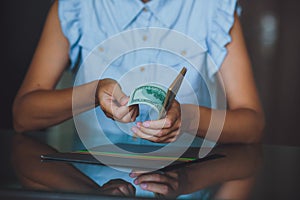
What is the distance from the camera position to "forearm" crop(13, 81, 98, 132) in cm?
128

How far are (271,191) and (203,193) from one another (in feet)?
0.28

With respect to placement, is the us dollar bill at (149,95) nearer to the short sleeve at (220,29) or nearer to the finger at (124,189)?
the finger at (124,189)

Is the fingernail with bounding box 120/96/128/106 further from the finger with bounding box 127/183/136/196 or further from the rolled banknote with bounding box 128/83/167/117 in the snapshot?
the finger with bounding box 127/183/136/196

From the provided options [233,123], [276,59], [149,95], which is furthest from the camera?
[276,59]

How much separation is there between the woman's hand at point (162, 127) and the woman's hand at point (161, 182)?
129 millimetres

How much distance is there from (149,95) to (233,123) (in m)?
0.62

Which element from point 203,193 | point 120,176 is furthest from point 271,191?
point 120,176

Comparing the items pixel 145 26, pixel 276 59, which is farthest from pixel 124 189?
pixel 276 59

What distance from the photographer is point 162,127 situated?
0.84 m

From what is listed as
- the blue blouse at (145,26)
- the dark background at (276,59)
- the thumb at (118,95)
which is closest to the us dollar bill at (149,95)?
the thumb at (118,95)

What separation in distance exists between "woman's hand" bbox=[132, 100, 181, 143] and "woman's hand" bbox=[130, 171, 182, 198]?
0.42 feet

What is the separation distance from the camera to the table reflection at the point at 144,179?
57 centimetres

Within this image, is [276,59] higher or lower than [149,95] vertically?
lower

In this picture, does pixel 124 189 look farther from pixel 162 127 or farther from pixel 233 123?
pixel 233 123
